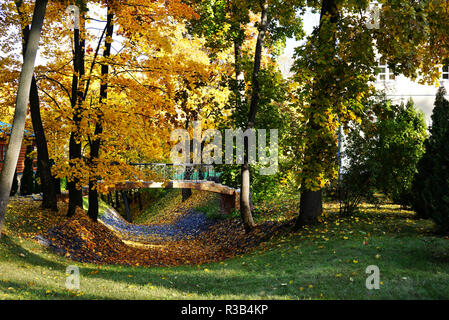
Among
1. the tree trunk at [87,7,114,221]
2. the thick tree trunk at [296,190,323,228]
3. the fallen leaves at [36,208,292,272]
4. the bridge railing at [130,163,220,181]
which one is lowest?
the fallen leaves at [36,208,292,272]

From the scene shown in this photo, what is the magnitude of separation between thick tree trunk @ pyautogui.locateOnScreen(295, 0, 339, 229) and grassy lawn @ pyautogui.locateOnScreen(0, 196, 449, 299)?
432 mm

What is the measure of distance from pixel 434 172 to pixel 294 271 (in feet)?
13.7

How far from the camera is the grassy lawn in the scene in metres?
6.95

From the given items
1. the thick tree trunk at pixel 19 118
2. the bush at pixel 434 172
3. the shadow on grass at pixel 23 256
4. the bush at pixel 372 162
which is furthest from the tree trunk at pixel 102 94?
the bush at pixel 434 172

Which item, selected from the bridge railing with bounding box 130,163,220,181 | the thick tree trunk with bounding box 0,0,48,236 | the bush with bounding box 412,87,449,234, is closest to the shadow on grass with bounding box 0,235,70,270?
the thick tree trunk with bounding box 0,0,48,236

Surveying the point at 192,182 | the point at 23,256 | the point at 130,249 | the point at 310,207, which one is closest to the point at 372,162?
the point at 310,207

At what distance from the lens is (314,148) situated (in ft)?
36.3

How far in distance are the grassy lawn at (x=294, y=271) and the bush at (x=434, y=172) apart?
58 cm

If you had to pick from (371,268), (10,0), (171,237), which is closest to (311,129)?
(371,268)

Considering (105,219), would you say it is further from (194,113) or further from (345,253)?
(345,253)

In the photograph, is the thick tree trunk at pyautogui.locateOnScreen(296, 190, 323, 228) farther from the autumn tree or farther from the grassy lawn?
the autumn tree

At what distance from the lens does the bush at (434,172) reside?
9.27 metres
